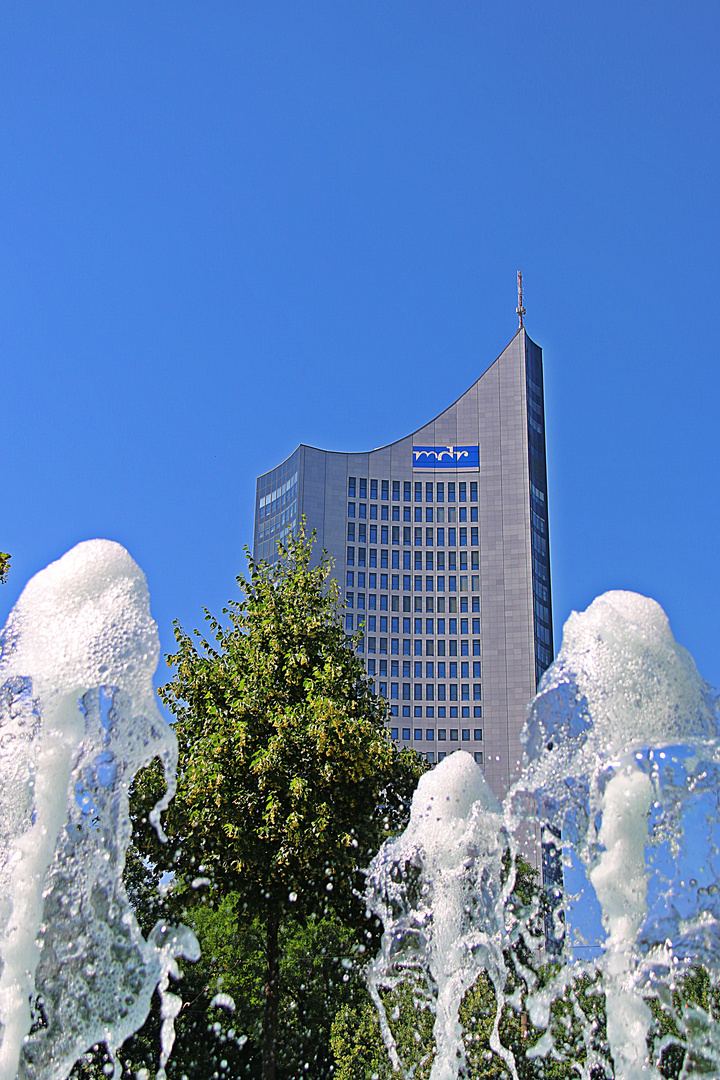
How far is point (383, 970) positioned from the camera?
1800cm

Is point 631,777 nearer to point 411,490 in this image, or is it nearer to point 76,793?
point 76,793

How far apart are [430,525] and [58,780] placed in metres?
94.3

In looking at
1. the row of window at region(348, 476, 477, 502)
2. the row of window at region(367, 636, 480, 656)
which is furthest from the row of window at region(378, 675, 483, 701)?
the row of window at region(348, 476, 477, 502)

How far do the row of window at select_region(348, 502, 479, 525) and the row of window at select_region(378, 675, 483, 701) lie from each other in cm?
1664

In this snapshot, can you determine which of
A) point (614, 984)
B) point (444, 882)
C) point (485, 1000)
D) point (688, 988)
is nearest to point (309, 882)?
point (444, 882)

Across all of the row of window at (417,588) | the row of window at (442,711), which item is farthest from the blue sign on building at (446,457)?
the row of window at (442,711)

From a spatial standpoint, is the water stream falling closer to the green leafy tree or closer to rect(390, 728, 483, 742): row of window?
the green leafy tree

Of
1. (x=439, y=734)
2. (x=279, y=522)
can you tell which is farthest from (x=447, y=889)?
(x=279, y=522)

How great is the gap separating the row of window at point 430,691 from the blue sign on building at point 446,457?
22.5m

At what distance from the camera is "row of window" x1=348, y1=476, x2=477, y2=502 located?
103438 mm

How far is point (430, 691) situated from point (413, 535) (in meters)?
16.5

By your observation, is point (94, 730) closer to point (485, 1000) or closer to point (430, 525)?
point (485, 1000)

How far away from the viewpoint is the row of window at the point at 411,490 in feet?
339

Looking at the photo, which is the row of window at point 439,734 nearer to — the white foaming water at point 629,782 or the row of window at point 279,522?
the row of window at point 279,522
